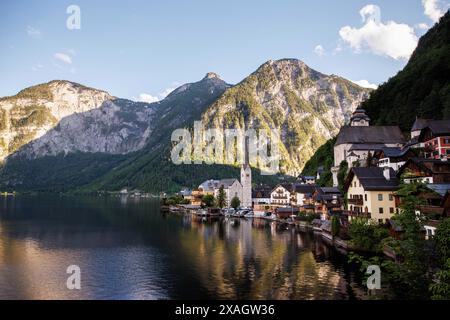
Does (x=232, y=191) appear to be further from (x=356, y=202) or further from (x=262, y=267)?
(x=262, y=267)

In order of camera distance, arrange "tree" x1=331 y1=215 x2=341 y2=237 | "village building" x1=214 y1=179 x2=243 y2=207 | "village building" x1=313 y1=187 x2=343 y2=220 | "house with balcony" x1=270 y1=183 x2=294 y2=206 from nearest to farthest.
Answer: "tree" x1=331 y1=215 x2=341 y2=237
"village building" x1=313 y1=187 x2=343 y2=220
"house with balcony" x1=270 y1=183 x2=294 y2=206
"village building" x1=214 y1=179 x2=243 y2=207

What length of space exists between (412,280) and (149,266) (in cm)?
4819

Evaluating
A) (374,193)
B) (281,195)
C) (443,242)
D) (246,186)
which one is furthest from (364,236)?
(246,186)

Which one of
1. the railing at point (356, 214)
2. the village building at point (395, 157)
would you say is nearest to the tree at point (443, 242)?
the railing at point (356, 214)

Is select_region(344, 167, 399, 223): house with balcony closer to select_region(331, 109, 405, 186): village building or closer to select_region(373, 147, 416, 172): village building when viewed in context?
select_region(373, 147, 416, 172): village building

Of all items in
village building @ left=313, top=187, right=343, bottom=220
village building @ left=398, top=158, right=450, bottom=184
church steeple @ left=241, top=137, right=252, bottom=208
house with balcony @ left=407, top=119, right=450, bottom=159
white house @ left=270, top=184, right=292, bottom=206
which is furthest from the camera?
church steeple @ left=241, top=137, right=252, bottom=208

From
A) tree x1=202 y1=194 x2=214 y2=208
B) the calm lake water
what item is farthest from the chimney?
tree x1=202 y1=194 x2=214 y2=208

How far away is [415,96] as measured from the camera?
480ft

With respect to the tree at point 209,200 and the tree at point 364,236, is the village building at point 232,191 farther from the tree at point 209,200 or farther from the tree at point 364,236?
the tree at point 364,236

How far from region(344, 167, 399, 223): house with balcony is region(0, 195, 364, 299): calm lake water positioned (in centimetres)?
1144

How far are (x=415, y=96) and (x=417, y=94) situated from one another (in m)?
1.48

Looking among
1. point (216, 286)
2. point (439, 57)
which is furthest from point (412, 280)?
point (439, 57)

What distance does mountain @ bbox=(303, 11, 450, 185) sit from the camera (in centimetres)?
13175

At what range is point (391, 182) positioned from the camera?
7544cm
